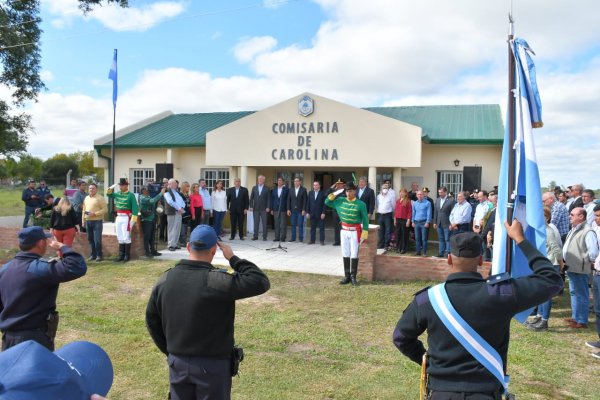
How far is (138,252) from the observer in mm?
10875

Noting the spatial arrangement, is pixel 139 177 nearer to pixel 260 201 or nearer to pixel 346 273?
pixel 260 201

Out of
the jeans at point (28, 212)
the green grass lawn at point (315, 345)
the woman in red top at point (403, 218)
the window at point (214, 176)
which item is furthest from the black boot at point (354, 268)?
the jeans at point (28, 212)

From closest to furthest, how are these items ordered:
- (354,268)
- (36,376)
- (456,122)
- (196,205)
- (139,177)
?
(36,376) < (354,268) < (196,205) < (456,122) < (139,177)

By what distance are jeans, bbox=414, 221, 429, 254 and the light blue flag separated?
7.16 meters

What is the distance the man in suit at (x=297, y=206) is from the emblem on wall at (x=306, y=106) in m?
2.38

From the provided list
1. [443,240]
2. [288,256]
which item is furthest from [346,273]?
[443,240]

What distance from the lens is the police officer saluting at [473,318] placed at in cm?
247

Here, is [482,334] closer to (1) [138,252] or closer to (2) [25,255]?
(2) [25,255]

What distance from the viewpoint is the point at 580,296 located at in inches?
253

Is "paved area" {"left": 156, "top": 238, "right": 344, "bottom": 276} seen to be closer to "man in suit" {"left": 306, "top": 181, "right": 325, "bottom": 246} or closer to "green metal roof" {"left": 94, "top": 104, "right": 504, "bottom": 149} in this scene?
"man in suit" {"left": 306, "top": 181, "right": 325, "bottom": 246}

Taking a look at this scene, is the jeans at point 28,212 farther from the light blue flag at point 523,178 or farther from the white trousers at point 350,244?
the light blue flag at point 523,178

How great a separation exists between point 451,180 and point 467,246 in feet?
42.8

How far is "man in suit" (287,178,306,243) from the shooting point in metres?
13.5

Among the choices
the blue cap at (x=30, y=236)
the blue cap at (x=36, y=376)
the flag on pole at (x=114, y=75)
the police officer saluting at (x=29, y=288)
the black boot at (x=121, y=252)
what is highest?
the flag on pole at (x=114, y=75)
